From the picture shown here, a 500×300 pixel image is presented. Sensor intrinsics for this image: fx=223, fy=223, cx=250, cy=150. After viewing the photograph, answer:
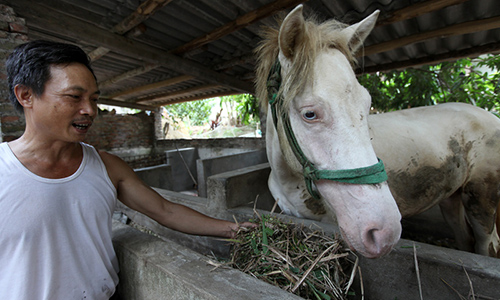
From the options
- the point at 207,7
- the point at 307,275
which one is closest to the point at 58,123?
the point at 307,275

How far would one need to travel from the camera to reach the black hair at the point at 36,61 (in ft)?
3.14

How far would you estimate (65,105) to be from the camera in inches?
38.5

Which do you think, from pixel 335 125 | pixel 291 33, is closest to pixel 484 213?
pixel 335 125

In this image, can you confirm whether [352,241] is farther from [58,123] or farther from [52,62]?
[52,62]

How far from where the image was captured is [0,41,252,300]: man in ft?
3.02

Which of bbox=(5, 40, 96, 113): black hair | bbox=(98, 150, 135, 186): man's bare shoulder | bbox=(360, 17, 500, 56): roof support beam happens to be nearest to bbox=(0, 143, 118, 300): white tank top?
bbox=(98, 150, 135, 186): man's bare shoulder

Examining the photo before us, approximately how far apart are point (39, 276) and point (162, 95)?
7.64 meters

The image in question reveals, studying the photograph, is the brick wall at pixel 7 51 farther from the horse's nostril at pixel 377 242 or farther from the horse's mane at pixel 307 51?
the horse's nostril at pixel 377 242

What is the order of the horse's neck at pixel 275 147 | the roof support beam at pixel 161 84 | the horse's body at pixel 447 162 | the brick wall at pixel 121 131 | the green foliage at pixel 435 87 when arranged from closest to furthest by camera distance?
the horse's neck at pixel 275 147 < the horse's body at pixel 447 162 < the green foliage at pixel 435 87 < the roof support beam at pixel 161 84 < the brick wall at pixel 121 131

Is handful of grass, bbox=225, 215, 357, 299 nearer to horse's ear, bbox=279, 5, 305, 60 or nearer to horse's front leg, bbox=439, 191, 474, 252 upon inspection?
horse's ear, bbox=279, 5, 305, 60

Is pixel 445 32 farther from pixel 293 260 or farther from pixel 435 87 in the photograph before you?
pixel 293 260

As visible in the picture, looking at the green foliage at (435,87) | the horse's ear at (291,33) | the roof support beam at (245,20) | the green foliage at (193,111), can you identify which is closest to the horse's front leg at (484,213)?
the horse's ear at (291,33)

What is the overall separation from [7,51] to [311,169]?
3.42 meters

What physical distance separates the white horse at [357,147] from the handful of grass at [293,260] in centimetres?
19
